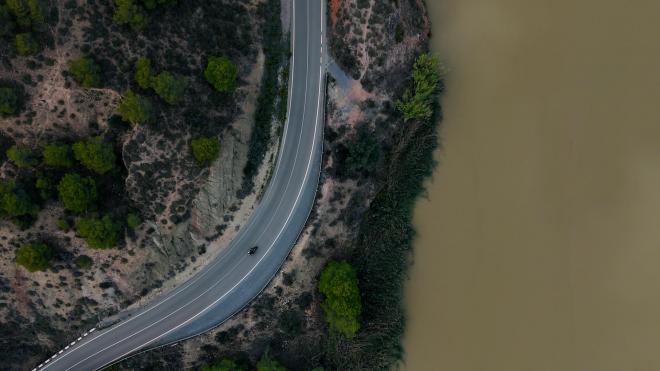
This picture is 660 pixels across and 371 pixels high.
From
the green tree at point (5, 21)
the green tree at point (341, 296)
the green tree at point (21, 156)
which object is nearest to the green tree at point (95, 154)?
the green tree at point (21, 156)

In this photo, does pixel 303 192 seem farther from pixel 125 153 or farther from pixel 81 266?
pixel 81 266

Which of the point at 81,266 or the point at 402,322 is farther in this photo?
the point at 402,322

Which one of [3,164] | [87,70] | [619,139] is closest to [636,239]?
[619,139]

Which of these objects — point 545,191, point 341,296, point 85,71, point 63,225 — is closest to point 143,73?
point 85,71

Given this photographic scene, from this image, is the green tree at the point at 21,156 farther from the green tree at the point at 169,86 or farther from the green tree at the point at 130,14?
the green tree at the point at 130,14

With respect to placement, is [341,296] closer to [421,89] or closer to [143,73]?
[421,89]

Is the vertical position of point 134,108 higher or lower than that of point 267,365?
higher
